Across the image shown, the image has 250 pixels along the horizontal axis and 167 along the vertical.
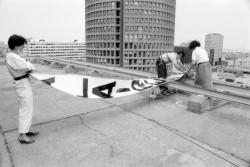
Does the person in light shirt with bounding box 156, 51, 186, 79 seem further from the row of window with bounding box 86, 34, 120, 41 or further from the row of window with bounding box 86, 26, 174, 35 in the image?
the row of window with bounding box 86, 34, 120, 41

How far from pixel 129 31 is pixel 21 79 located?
87.7 metres

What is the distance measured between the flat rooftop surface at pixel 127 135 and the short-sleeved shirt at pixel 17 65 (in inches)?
45.9

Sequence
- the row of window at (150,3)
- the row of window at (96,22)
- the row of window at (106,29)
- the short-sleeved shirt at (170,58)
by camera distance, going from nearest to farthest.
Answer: the short-sleeved shirt at (170,58) < the row of window at (150,3) < the row of window at (106,29) < the row of window at (96,22)

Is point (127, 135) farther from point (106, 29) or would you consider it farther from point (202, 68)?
point (106, 29)

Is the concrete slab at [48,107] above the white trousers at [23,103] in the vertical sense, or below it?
below

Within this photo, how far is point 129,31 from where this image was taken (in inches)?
3428

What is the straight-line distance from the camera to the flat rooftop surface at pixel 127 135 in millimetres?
2574

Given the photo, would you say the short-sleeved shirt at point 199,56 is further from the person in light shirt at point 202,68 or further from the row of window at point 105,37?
the row of window at point 105,37

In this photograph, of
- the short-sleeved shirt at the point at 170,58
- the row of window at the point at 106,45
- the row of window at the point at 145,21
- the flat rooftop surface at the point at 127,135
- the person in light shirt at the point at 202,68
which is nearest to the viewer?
the flat rooftop surface at the point at 127,135

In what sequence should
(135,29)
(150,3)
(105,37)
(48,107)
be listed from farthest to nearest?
1. (105,37)
2. (150,3)
3. (135,29)
4. (48,107)

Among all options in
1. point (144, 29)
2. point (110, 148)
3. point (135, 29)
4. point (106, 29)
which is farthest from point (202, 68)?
point (106, 29)

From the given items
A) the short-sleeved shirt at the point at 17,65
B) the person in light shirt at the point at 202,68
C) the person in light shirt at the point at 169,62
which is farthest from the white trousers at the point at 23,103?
the person in light shirt at the point at 202,68

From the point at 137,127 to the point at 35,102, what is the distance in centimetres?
316

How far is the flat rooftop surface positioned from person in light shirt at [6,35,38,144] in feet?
0.96
